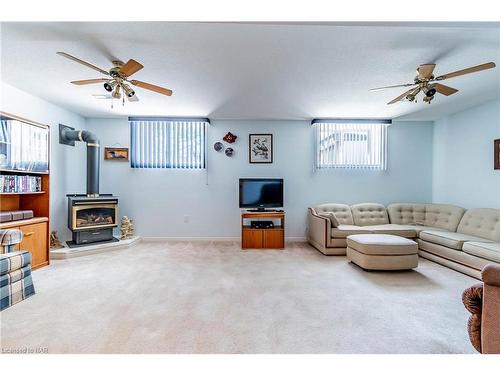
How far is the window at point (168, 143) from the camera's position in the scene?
15.4ft

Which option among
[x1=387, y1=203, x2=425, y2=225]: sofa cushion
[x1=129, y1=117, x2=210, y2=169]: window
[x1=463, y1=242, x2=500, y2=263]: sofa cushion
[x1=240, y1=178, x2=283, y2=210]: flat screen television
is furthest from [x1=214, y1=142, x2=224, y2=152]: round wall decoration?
[x1=463, y1=242, x2=500, y2=263]: sofa cushion

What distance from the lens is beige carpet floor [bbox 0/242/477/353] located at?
1626mm

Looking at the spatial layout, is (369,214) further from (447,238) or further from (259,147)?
(259,147)

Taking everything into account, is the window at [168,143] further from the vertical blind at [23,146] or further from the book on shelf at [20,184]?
the book on shelf at [20,184]

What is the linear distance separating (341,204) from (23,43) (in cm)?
491

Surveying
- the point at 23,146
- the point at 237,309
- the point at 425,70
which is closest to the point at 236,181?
the point at 237,309

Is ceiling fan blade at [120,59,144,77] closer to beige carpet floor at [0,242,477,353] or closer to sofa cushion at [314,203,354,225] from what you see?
beige carpet floor at [0,242,477,353]

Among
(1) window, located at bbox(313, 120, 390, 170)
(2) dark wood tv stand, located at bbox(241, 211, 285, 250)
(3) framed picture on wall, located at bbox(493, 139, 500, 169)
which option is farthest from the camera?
(1) window, located at bbox(313, 120, 390, 170)

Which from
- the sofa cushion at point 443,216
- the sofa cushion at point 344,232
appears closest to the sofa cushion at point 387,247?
the sofa cushion at point 344,232

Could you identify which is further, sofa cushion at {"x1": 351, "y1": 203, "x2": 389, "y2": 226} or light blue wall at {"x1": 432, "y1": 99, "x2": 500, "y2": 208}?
sofa cushion at {"x1": 351, "y1": 203, "x2": 389, "y2": 226}

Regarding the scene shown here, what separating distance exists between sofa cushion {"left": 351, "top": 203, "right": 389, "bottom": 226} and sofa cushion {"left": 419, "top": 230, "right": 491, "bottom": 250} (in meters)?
0.76

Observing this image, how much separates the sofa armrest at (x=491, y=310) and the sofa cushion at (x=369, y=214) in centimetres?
322

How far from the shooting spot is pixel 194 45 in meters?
2.18
